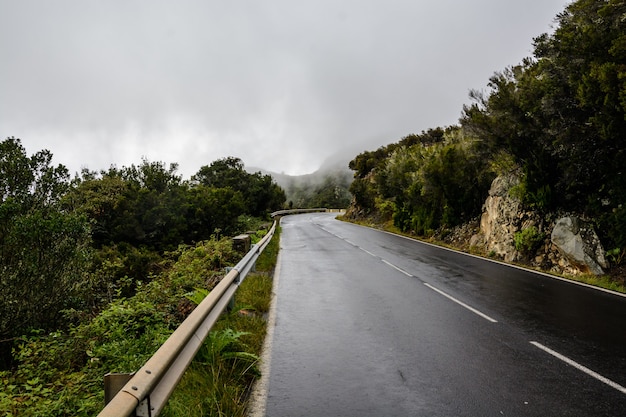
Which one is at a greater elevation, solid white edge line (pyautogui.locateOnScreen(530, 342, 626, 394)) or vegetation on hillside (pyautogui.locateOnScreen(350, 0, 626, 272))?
vegetation on hillside (pyautogui.locateOnScreen(350, 0, 626, 272))

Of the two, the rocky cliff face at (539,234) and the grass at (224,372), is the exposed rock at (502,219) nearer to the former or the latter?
the rocky cliff face at (539,234)

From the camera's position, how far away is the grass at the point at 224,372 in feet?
12.7

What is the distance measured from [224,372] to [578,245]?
12134 mm

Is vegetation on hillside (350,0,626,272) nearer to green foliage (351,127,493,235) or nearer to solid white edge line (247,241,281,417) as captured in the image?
green foliage (351,127,493,235)

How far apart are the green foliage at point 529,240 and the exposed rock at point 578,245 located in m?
0.97

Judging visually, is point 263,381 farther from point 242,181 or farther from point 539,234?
point 242,181

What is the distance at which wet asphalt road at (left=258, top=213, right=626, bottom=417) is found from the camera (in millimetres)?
4305

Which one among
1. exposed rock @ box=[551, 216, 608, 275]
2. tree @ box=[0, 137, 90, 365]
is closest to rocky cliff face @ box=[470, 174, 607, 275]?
exposed rock @ box=[551, 216, 608, 275]

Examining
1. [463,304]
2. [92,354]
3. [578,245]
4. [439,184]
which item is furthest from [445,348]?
[439,184]

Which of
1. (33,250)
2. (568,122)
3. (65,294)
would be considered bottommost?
(65,294)

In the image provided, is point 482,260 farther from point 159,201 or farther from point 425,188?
point 159,201

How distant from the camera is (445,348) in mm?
5965

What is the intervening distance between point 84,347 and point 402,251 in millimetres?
13981

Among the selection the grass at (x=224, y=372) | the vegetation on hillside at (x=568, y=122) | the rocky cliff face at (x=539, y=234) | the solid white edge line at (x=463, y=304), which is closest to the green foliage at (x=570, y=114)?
the vegetation on hillside at (x=568, y=122)
